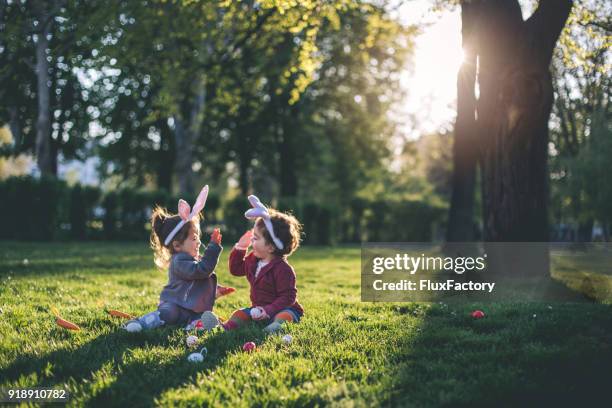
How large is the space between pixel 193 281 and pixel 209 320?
575 millimetres

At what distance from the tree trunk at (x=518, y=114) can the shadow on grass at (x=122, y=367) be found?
5070 millimetres

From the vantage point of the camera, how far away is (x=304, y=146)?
1052 inches

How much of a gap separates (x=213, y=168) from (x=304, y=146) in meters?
6.88

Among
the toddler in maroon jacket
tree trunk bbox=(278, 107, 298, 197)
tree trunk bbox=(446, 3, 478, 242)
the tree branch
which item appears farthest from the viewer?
tree trunk bbox=(278, 107, 298, 197)

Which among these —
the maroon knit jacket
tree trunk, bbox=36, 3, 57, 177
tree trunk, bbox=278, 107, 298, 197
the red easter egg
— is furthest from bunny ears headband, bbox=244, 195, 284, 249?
tree trunk, bbox=278, 107, 298, 197

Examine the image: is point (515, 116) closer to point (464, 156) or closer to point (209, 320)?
point (464, 156)

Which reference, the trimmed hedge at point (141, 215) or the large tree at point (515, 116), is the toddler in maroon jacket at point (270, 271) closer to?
the large tree at point (515, 116)

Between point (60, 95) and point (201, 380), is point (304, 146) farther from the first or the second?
point (201, 380)

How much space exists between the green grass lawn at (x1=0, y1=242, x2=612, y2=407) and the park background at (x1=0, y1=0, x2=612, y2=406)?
23 millimetres

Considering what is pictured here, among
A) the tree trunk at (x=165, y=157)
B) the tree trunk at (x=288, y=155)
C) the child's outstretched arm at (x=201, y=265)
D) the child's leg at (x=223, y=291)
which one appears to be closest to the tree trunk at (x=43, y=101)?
the tree trunk at (x=165, y=157)

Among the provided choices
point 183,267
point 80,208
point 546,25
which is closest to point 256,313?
point 183,267

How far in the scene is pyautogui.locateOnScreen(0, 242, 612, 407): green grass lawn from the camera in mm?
3291

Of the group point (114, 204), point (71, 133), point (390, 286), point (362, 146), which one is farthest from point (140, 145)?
point (390, 286)

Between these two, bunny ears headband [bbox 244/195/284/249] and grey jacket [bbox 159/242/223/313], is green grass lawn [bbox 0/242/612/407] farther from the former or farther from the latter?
bunny ears headband [bbox 244/195/284/249]
